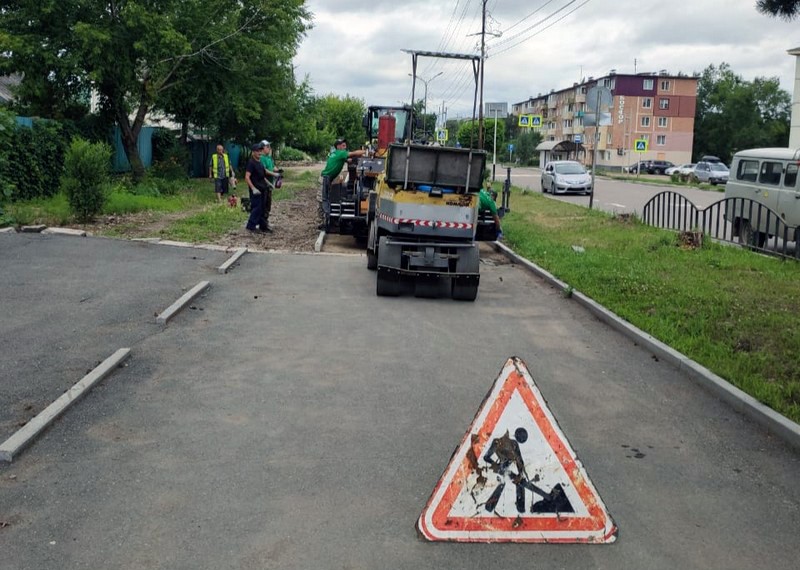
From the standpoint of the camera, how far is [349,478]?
4965mm

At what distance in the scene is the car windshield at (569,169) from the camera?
122 feet

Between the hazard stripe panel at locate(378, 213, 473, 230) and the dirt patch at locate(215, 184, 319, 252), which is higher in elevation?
the hazard stripe panel at locate(378, 213, 473, 230)

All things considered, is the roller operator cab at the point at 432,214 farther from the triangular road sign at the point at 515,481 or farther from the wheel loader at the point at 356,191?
the triangular road sign at the point at 515,481

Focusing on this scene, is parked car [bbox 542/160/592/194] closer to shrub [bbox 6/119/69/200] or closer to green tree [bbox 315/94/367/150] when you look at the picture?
shrub [bbox 6/119/69/200]

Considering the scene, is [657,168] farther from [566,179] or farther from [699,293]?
[699,293]

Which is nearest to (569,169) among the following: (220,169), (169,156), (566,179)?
(566,179)

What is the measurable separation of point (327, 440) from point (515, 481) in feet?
6.61

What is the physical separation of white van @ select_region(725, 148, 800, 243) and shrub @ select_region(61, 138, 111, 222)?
1288 cm

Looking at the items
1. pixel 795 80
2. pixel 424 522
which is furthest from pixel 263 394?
pixel 795 80

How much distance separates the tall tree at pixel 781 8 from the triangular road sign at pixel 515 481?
14.6 feet

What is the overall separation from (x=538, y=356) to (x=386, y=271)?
3.29 meters

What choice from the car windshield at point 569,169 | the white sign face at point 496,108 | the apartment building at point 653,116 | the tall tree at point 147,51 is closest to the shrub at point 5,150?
the tall tree at point 147,51

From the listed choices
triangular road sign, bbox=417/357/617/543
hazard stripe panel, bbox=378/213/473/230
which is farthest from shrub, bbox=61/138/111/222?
triangular road sign, bbox=417/357/617/543

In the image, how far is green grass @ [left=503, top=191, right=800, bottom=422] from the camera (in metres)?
7.60
